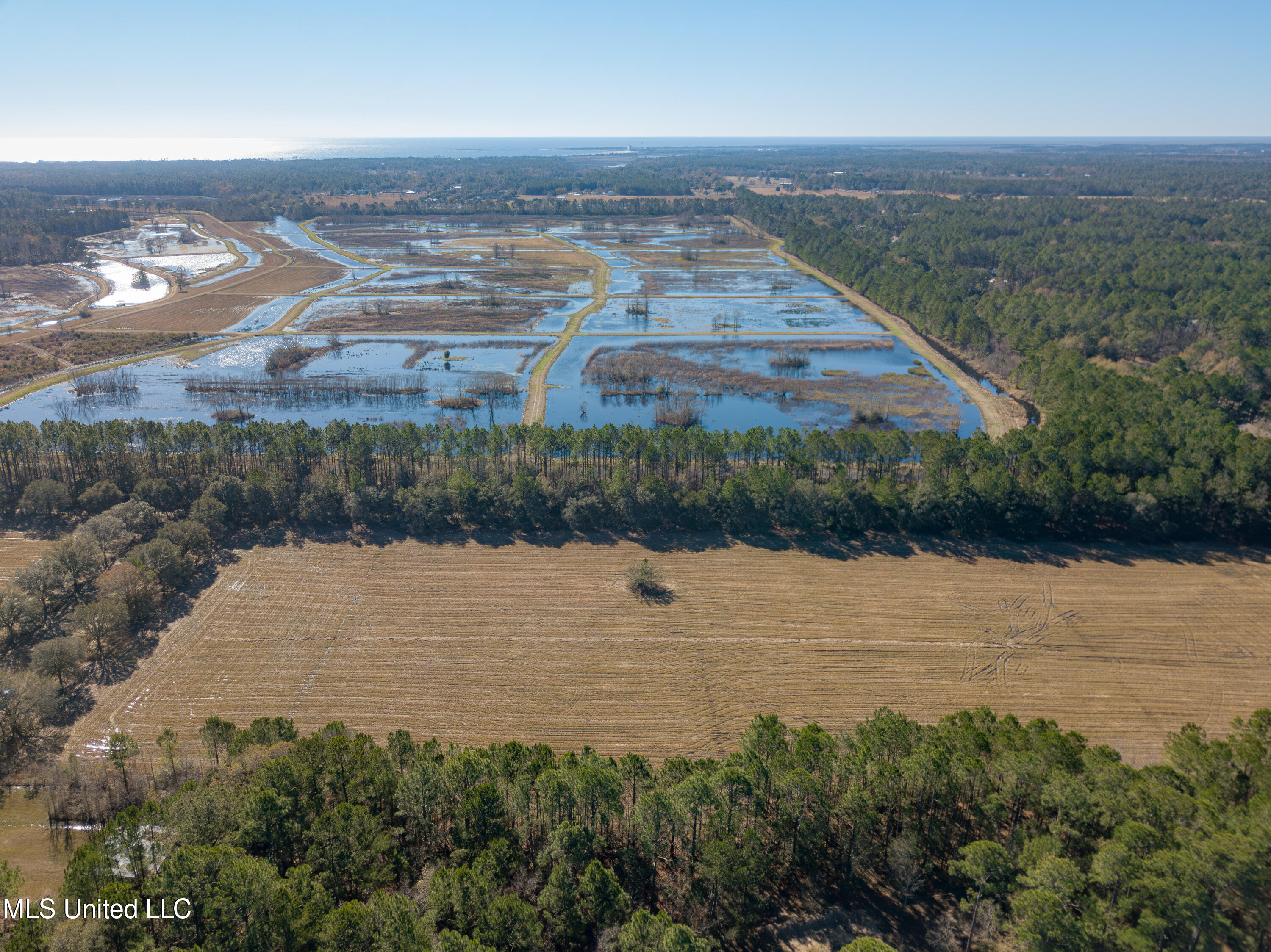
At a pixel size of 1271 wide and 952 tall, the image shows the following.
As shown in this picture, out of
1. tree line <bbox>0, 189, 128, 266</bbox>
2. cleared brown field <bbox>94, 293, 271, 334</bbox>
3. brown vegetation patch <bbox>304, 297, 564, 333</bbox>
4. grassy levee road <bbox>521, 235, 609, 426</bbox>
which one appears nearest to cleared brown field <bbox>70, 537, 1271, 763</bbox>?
grassy levee road <bbox>521, 235, 609, 426</bbox>

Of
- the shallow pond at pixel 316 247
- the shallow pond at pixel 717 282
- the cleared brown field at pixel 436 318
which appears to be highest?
the shallow pond at pixel 316 247

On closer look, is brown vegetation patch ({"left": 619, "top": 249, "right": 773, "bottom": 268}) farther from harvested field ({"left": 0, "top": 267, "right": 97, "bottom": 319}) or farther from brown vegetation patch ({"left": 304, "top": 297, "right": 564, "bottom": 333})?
harvested field ({"left": 0, "top": 267, "right": 97, "bottom": 319})

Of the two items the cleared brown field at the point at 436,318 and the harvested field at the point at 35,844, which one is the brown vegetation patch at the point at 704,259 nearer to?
the cleared brown field at the point at 436,318

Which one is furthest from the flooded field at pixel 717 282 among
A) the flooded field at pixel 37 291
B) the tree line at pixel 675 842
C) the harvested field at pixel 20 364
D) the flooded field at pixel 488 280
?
the tree line at pixel 675 842

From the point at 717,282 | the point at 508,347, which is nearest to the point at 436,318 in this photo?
the point at 508,347

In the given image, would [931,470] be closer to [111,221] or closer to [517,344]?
[517,344]

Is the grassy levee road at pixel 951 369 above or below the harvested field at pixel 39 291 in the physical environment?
below
